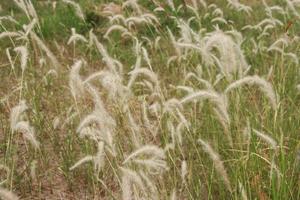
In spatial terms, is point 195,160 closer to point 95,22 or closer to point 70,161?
point 70,161

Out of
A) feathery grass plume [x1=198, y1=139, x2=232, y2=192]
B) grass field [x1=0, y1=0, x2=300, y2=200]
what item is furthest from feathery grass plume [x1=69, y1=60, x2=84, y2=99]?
feathery grass plume [x1=198, y1=139, x2=232, y2=192]

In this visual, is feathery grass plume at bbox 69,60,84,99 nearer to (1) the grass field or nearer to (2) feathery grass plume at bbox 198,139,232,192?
(1) the grass field

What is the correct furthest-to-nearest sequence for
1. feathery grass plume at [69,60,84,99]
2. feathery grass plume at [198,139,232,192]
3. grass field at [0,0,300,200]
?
feathery grass plume at [69,60,84,99] → grass field at [0,0,300,200] → feathery grass plume at [198,139,232,192]

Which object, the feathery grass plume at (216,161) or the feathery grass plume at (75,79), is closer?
the feathery grass plume at (216,161)

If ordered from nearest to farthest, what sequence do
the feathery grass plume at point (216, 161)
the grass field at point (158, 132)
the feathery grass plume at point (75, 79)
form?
the feathery grass plume at point (216, 161)
the grass field at point (158, 132)
the feathery grass plume at point (75, 79)

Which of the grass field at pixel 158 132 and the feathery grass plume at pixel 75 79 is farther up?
the feathery grass plume at pixel 75 79

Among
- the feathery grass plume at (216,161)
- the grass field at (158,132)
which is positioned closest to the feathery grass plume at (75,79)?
the grass field at (158,132)

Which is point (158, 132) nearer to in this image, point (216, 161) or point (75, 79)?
point (75, 79)

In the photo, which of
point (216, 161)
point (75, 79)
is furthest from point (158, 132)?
point (216, 161)

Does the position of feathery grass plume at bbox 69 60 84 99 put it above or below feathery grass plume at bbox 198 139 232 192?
above

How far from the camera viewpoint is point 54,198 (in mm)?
3133

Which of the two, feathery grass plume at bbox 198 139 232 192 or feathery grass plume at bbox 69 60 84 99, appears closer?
feathery grass plume at bbox 198 139 232 192

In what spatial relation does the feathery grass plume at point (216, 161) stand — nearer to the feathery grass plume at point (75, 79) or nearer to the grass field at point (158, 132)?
the grass field at point (158, 132)

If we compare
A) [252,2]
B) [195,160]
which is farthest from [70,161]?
[252,2]
